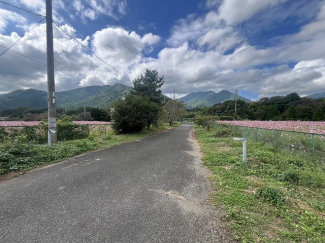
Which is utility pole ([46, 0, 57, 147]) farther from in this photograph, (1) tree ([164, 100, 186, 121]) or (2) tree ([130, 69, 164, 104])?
(1) tree ([164, 100, 186, 121])

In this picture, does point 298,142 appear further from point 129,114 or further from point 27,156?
point 129,114

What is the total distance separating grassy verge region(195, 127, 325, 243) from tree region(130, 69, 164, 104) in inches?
730

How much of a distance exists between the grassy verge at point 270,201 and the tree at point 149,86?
60.8 ft

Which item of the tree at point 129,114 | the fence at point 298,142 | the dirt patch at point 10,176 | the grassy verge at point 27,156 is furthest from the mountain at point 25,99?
the fence at point 298,142

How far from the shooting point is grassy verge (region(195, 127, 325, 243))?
2.15 metres

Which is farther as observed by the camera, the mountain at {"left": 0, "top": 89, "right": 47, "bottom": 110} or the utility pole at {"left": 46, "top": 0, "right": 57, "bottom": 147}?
the mountain at {"left": 0, "top": 89, "right": 47, "bottom": 110}

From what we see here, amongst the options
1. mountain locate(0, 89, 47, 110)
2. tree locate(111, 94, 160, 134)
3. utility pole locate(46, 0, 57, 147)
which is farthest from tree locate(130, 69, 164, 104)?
mountain locate(0, 89, 47, 110)

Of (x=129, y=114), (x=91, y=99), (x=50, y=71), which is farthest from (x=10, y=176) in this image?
(x=91, y=99)

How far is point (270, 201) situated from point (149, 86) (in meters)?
21.2

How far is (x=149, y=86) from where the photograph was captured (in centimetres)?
2281

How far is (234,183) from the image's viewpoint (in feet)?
12.3

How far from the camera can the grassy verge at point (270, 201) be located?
215 centimetres

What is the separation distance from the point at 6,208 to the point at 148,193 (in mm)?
2380

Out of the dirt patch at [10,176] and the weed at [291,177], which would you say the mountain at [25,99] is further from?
the weed at [291,177]
